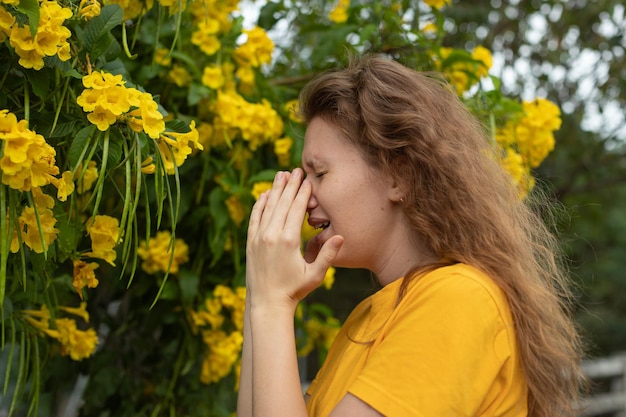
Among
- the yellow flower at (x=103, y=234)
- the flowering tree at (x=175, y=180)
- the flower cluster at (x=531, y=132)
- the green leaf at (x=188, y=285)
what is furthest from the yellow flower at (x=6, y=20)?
the flower cluster at (x=531, y=132)

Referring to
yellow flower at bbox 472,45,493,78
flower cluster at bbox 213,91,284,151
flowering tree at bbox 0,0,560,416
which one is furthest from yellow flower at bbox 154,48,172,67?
yellow flower at bbox 472,45,493,78

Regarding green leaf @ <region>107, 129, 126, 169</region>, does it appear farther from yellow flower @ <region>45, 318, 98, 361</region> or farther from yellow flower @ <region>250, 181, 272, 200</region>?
yellow flower @ <region>250, 181, 272, 200</region>

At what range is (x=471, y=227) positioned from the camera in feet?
4.35

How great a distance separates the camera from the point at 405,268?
4.47 feet

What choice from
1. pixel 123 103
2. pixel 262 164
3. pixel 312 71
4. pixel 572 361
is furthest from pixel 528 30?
pixel 123 103

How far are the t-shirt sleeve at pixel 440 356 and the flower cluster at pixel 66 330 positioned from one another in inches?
28.5

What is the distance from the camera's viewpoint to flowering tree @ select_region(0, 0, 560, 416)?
129 cm

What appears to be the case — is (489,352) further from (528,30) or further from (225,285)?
(528,30)

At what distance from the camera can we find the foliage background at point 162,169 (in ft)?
4.04

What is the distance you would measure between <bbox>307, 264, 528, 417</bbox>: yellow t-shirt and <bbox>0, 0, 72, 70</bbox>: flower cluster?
653 mm

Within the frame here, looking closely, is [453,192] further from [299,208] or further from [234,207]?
[234,207]

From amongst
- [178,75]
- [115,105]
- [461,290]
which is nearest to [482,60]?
[178,75]

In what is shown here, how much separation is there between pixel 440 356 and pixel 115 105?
597 mm

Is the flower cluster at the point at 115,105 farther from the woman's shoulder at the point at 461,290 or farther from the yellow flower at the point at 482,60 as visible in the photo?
the yellow flower at the point at 482,60
